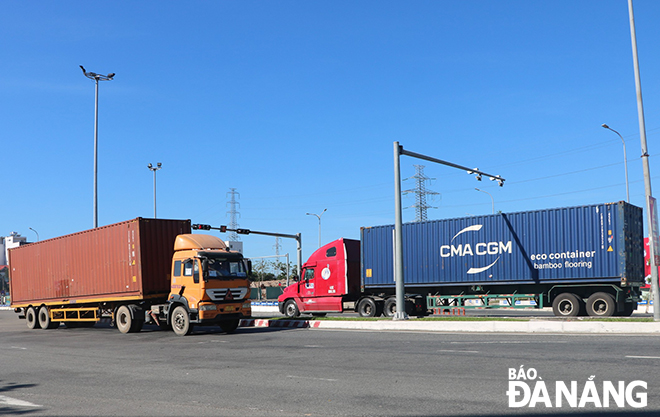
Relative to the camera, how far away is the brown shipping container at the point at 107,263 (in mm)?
20266

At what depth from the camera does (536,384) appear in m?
8.02

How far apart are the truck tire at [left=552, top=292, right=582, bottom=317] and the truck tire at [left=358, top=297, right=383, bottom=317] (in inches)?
276

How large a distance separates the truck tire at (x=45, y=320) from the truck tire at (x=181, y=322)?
29.2 ft

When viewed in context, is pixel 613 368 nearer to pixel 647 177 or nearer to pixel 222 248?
pixel 647 177

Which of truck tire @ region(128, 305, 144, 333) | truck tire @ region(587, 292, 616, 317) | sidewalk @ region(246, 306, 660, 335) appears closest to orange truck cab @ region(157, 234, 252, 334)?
truck tire @ region(128, 305, 144, 333)

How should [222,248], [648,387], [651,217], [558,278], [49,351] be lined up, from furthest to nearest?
[558,278]
[222,248]
[651,217]
[49,351]
[648,387]

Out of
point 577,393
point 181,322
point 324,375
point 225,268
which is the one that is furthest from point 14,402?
point 225,268

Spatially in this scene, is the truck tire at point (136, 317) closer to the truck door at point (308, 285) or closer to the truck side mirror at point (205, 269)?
the truck side mirror at point (205, 269)

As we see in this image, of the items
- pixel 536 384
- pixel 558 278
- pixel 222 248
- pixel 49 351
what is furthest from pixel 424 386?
pixel 558 278

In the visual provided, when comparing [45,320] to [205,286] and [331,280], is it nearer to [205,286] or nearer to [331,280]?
[205,286]

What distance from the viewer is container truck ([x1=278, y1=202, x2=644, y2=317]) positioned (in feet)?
67.4

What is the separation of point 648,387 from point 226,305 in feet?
44.6

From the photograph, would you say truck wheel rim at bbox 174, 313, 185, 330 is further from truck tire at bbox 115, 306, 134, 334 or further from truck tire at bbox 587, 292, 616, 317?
truck tire at bbox 587, 292, 616, 317

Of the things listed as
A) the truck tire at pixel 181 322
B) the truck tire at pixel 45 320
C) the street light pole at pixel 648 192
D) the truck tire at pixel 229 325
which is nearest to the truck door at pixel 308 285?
the truck tire at pixel 229 325
